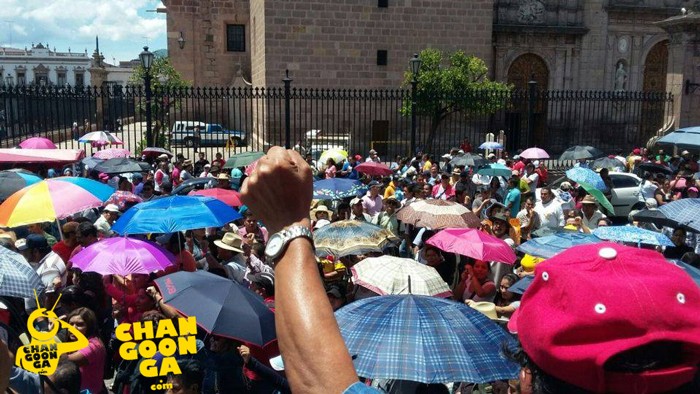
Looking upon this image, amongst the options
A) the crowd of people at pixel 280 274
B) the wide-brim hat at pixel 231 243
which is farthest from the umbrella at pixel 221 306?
the wide-brim hat at pixel 231 243

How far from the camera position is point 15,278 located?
4.82 meters

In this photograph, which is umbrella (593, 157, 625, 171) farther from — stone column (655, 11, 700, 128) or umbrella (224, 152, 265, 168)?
umbrella (224, 152, 265, 168)

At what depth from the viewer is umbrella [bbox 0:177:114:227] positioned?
700 cm

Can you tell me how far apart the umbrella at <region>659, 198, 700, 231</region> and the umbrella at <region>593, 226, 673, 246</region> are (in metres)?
0.43

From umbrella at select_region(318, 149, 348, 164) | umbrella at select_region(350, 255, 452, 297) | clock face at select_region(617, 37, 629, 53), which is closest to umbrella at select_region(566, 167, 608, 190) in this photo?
umbrella at select_region(350, 255, 452, 297)

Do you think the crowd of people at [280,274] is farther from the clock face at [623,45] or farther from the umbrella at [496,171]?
the clock face at [623,45]

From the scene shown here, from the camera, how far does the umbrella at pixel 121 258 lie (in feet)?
18.8

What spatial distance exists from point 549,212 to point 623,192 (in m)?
5.69

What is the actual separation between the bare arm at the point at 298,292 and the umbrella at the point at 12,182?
840cm

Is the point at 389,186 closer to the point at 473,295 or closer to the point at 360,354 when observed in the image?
the point at 473,295

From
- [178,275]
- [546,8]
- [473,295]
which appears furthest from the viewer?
[546,8]

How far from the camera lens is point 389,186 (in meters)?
11.8

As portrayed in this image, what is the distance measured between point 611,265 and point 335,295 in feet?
14.8

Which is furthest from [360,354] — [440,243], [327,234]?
[327,234]
